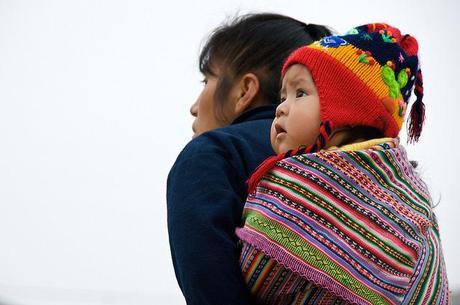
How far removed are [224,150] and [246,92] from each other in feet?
0.71

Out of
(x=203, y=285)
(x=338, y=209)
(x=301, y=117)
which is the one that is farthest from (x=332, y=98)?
(x=203, y=285)

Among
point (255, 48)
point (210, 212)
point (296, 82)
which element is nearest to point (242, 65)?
point (255, 48)

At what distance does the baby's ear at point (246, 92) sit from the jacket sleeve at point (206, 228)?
0.22 meters

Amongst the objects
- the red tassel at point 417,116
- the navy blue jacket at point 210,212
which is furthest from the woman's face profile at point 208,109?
the red tassel at point 417,116

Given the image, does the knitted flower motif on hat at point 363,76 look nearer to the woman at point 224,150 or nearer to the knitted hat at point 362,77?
the knitted hat at point 362,77

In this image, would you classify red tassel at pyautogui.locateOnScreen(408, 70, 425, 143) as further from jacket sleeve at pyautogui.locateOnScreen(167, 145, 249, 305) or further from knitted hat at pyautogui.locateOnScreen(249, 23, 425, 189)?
jacket sleeve at pyautogui.locateOnScreen(167, 145, 249, 305)

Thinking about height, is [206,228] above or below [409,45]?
below

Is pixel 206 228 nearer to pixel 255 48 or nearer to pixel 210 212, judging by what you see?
pixel 210 212

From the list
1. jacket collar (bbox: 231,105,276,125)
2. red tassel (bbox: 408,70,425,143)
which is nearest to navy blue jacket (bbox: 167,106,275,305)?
jacket collar (bbox: 231,105,276,125)

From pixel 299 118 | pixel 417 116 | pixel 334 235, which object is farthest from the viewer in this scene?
pixel 417 116

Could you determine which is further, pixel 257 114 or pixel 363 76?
pixel 257 114

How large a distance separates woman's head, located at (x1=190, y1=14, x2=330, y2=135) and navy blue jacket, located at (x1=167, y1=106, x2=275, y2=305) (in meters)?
0.16

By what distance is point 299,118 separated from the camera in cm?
79

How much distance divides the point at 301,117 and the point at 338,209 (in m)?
0.14
